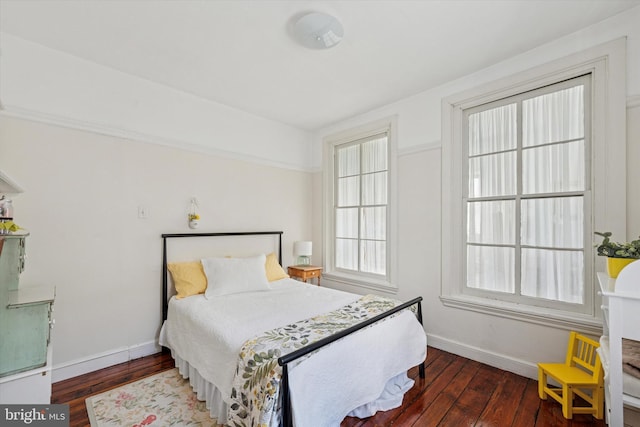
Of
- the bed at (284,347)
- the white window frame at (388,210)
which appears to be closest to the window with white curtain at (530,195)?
the white window frame at (388,210)

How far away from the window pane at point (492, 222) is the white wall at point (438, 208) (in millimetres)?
305

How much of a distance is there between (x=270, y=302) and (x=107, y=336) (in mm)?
1476

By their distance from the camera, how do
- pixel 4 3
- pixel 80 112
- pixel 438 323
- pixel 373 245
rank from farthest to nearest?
pixel 373 245
pixel 438 323
pixel 80 112
pixel 4 3

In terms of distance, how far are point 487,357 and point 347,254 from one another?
6.25ft

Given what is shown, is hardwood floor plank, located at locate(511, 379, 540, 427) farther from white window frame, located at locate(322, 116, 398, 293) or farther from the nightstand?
the nightstand

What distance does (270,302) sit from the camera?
245cm

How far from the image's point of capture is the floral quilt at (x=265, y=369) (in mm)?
1371

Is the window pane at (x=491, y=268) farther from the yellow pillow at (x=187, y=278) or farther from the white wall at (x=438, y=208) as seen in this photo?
the yellow pillow at (x=187, y=278)

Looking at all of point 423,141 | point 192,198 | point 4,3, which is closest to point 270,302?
point 192,198

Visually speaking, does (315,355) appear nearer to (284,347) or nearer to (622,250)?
(284,347)

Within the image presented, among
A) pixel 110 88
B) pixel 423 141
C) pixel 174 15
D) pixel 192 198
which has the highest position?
pixel 174 15

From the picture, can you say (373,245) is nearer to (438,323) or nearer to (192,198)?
(438,323)

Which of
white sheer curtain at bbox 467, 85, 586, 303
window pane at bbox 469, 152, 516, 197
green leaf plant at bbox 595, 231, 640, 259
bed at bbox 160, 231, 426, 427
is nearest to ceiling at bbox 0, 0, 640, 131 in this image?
white sheer curtain at bbox 467, 85, 586, 303

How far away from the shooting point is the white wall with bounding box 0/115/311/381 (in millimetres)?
2197
